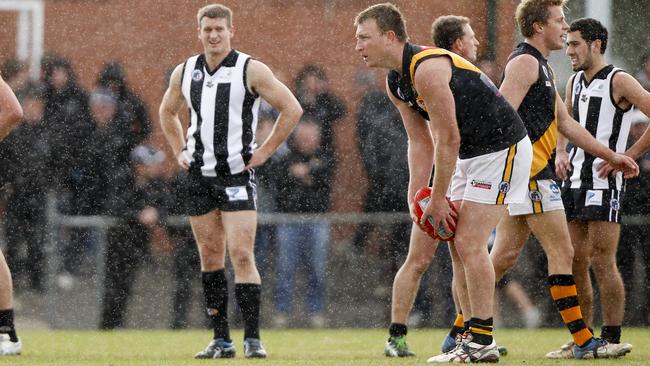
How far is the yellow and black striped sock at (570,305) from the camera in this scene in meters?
8.15

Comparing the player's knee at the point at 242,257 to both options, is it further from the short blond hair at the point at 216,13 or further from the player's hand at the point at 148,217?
the player's hand at the point at 148,217

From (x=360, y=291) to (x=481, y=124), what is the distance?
15.3 feet

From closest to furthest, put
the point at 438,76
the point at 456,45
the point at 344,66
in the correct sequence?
the point at 438,76 < the point at 456,45 < the point at 344,66

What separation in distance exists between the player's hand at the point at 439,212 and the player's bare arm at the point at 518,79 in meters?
0.97

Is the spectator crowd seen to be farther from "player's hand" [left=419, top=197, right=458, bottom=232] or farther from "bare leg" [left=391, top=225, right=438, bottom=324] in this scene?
"player's hand" [left=419, top=197, right=458, bottom=232]

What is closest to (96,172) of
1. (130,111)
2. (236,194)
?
(130,111)

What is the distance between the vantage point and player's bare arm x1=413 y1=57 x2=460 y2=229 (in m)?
7.11

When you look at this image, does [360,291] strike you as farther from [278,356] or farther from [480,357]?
[480,357]

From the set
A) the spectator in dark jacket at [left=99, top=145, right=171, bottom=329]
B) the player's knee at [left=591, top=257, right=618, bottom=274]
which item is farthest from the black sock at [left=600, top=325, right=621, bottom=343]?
the spectator in dark jacket at [left=99, top=145, right=171, bottom=329]

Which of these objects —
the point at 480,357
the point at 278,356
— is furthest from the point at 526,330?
the point at 480,357

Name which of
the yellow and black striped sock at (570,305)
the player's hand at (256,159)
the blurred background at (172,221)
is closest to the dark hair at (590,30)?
the yellow and black striped sock at (570,305)

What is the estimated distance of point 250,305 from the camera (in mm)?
8625

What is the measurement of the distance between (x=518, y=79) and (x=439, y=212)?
1174 millimetres

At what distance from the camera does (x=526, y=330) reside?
1144 cm
